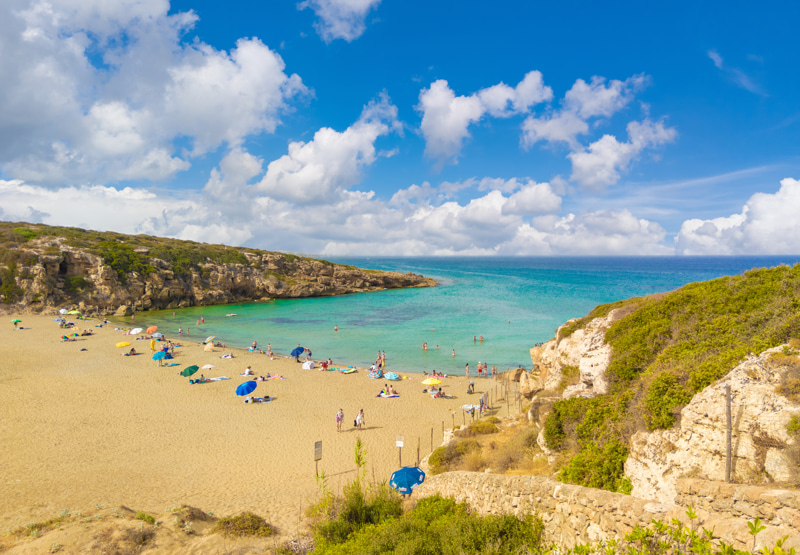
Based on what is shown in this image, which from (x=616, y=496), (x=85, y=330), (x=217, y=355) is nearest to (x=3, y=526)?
(x=616, y=496)

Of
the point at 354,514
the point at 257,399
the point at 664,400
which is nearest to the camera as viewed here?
the point at 664,400

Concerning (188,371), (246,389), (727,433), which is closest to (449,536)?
(727,433)

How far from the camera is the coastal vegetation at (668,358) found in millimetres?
7090

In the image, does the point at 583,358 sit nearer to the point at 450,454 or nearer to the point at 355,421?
the point at 450,454

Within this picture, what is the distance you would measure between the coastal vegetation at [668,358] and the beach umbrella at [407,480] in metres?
4.03

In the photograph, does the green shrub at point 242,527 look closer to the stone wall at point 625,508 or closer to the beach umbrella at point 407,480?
the beach umbrella at point 407,480

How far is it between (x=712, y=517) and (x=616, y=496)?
1.17 metres

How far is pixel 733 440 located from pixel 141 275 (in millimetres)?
68894

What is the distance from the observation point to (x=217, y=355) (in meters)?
32.0

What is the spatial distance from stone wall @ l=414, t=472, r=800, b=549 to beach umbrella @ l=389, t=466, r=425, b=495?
3415 mm

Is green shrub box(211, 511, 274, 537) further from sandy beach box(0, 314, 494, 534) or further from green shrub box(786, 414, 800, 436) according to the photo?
green shrub box(786, 414, 800, 436)

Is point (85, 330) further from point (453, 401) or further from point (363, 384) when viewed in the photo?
point (453, 401)

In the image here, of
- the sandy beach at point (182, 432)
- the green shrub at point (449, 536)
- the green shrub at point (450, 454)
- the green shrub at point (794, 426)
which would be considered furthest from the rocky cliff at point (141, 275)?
the green shrub at point (794, 426)

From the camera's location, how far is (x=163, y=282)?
59.5m
